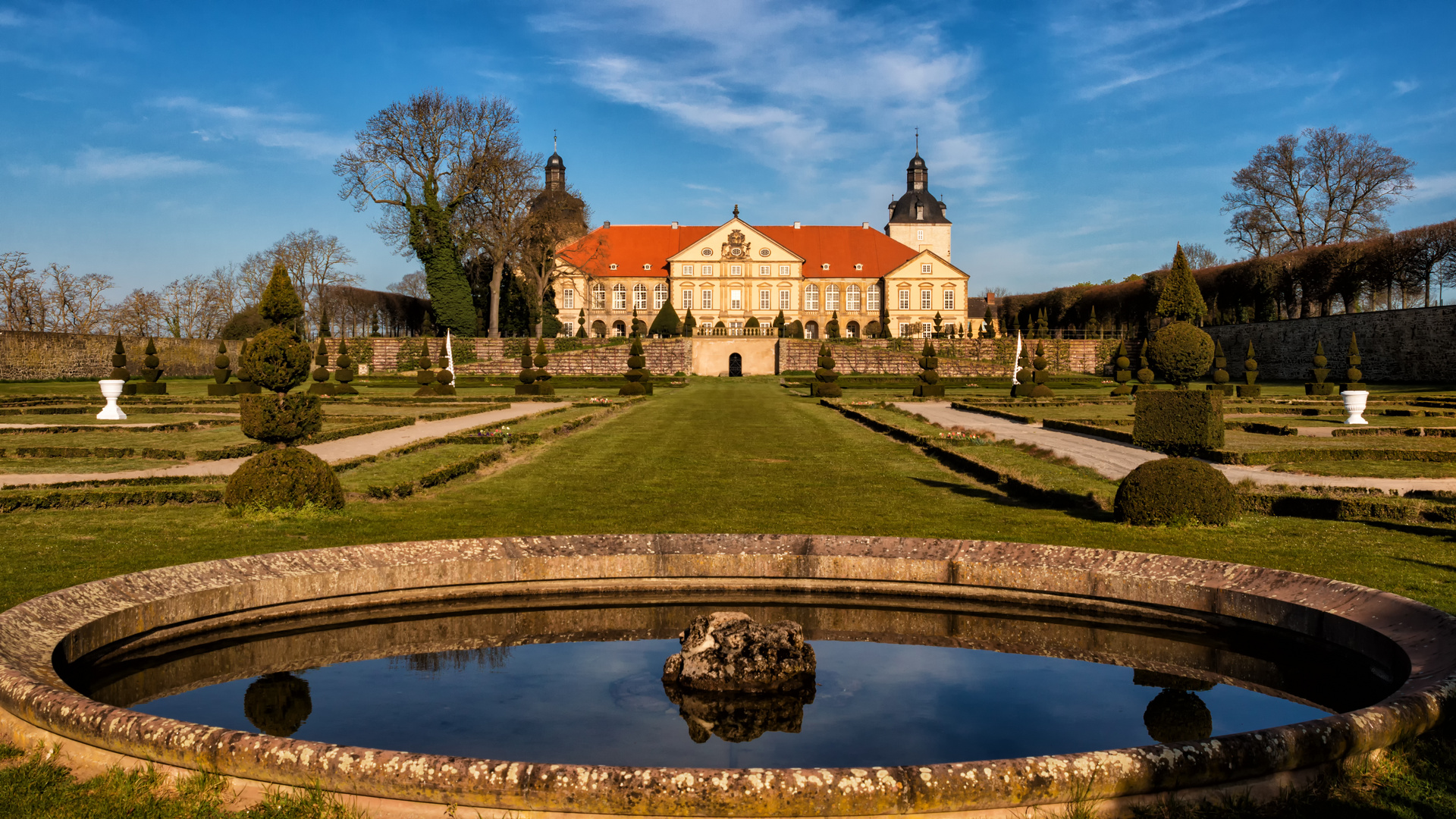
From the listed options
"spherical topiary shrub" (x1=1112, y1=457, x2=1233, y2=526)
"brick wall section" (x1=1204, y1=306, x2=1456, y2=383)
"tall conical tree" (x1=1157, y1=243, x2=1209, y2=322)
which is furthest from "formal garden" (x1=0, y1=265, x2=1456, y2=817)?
"brick wall section" (x1=1204, y1=306, x2=1456, y2=383)

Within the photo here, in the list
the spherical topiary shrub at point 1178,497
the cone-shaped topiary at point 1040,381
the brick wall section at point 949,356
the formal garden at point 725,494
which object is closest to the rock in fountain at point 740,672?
the formal garden at point 725,494

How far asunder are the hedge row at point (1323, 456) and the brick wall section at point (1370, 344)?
2741 centimetres

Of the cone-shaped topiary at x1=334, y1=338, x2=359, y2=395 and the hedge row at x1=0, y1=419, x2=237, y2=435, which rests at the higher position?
the cone-shaped topiary at x1=334, y1=338, x2=359, y2=395

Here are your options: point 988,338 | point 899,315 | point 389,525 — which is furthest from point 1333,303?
point 389,525

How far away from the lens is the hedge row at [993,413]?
22.1 metres

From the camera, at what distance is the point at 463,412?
75.7 ft

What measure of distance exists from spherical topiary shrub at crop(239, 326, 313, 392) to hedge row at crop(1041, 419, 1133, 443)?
12468mm

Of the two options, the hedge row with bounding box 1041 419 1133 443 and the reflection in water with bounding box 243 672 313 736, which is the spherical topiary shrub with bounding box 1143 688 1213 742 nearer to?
the reflection in water with bounding box 243 672 313 736

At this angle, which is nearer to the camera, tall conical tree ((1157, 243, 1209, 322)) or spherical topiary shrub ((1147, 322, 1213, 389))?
spherical topiary shrub ((1147, 322, 1213, 389))

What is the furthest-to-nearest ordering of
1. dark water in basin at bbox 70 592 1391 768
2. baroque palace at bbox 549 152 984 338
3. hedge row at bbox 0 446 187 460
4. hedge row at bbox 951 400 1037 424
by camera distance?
baroque palace at bbox 549 152 984 338 < hedge row at bbox 951 400 1037 424 < hedge row at bbox 0 446 187 460 < dark water in basin at bbox 70 592 1391 768

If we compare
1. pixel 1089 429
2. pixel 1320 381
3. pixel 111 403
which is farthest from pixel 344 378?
pixel 1320 381

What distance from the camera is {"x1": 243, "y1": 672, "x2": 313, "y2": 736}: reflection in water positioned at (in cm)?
410

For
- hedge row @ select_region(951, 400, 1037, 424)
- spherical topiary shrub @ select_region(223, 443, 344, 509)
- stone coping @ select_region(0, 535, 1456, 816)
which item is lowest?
hedge row @ select_region(951, 400, 1037, 424)

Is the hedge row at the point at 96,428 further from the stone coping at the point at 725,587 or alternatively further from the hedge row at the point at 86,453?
the stone coping at the point at 725,587
